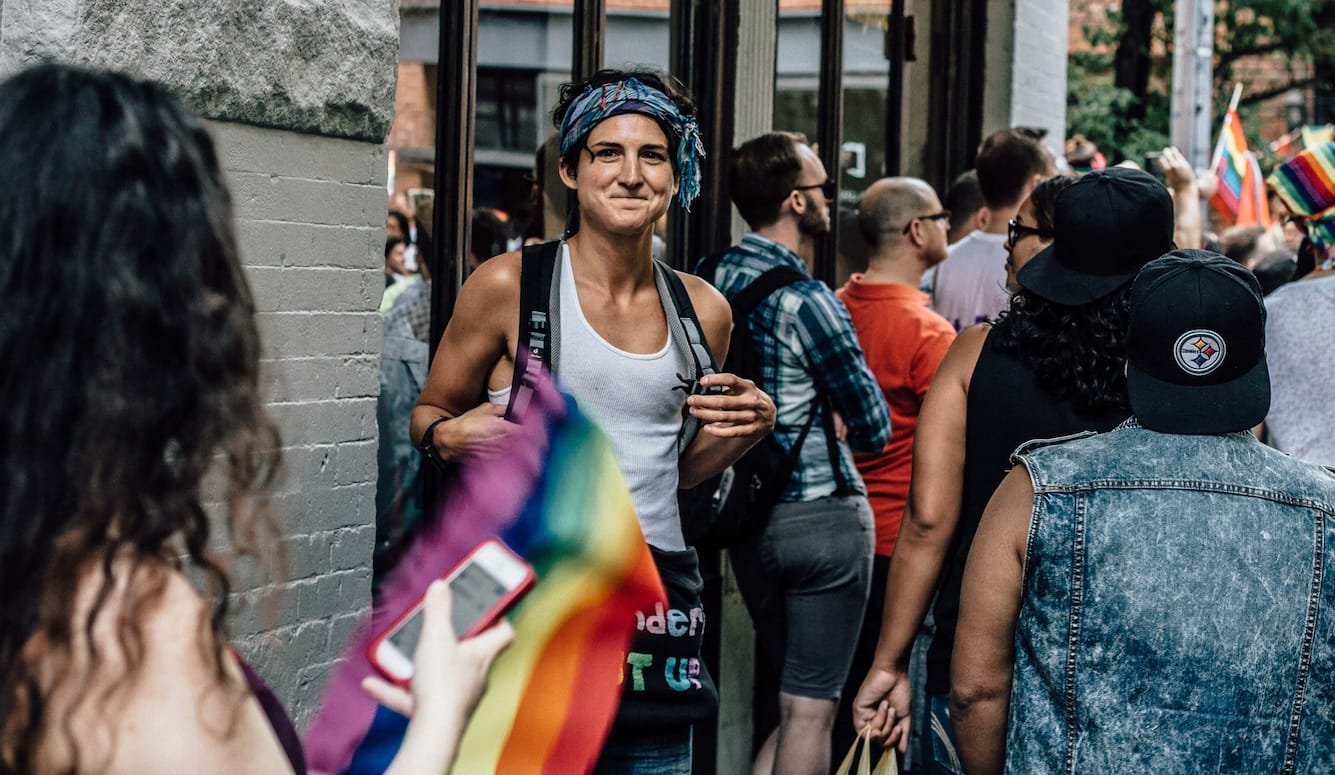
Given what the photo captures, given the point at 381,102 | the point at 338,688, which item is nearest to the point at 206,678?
the point at 338,688

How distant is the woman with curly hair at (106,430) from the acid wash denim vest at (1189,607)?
145 centimetres

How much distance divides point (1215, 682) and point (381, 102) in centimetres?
247

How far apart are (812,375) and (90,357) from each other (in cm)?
378

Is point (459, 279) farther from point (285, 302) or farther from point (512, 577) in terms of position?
point (512, 577)

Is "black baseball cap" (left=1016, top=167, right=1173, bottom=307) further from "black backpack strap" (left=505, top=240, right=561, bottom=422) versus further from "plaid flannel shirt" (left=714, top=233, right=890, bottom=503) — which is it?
"plaid flannel shirt" (left=714, top=233, right=890, bottom=503)

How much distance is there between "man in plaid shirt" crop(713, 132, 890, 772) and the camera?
16.9ft

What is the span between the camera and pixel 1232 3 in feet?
69.6

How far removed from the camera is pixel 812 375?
516 centimetres

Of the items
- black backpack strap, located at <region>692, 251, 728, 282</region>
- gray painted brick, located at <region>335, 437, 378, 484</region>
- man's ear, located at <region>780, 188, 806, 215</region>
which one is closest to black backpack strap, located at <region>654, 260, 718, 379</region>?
gray painted brick, located at <region>335, 437, 378, 484</region>

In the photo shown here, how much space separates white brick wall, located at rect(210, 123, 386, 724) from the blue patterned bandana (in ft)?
2.07

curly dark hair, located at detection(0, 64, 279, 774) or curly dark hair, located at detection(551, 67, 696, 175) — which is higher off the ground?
→ curly dark hair, located at detection(551, 67, 696, 175)

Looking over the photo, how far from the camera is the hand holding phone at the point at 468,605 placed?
1842 millimetres

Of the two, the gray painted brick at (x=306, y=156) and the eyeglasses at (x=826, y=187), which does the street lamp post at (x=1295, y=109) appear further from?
the gray painted brick at (x=306, y=156)

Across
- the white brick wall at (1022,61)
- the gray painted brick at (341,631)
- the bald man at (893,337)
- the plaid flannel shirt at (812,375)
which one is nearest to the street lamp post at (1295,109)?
the white brick wall at (1022,61)
